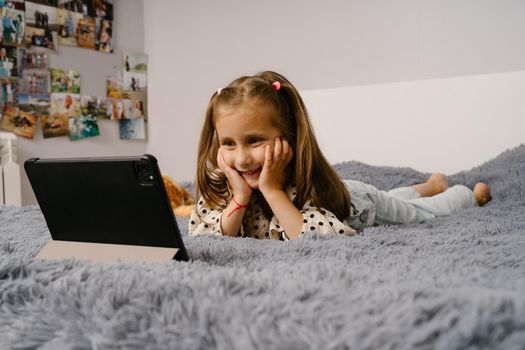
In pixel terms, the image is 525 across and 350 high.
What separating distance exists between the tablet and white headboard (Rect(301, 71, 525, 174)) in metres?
1.41

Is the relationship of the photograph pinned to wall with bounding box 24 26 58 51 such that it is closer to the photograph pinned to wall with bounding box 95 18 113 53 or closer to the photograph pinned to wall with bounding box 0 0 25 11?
the photograph pinned to wall with bounding box 0 0 25 11

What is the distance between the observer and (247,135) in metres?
0.93

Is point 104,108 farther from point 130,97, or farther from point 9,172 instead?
Answer: point 9,172

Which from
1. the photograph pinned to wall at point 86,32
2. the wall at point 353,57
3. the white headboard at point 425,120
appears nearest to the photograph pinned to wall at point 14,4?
the photograph pinned to wall at point 86,32

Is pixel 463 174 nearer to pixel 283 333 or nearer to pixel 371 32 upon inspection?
pixel 371 32

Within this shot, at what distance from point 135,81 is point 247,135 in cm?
212

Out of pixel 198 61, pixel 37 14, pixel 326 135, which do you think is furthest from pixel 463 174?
pixel 37 14

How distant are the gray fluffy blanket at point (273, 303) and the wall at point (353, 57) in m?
1.21

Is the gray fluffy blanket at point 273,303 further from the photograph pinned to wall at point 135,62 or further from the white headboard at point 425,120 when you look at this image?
the photograph pinned to wall at point 135,62

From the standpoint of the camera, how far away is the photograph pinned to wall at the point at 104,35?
2.61m

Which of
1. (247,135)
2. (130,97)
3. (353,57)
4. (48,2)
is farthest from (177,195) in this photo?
(48,2)

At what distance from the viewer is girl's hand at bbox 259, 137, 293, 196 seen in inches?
36.2

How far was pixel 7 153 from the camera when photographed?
2062 mm

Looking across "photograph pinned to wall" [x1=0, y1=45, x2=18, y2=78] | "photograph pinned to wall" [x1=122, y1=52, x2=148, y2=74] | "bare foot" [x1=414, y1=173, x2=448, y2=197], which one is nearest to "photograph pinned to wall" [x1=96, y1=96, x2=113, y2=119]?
"photograph pinned to wall" [x1=122, y1=52, x2=148, y2=74]
